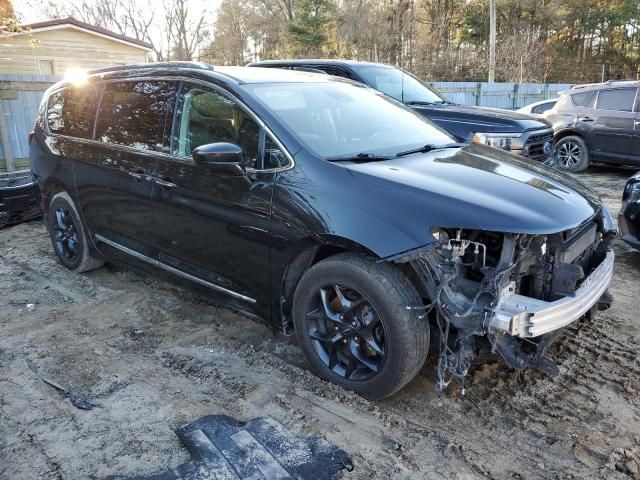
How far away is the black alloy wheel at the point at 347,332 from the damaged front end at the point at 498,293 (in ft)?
1.11

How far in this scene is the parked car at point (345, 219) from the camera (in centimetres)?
269

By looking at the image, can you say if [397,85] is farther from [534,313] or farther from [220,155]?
[534,313]

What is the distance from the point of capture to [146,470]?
2.55m

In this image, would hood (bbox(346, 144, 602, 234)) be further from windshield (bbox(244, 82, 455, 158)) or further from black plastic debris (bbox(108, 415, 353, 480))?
black plastic debris (bbox(108, 415, 353, 480))

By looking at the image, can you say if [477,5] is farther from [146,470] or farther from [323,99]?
[146,470]

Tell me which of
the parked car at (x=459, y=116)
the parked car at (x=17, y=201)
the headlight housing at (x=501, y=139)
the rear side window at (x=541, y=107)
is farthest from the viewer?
the rear side window at (x=541, y=107)

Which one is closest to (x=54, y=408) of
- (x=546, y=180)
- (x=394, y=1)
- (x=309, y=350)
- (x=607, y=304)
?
(x=309, y=350)

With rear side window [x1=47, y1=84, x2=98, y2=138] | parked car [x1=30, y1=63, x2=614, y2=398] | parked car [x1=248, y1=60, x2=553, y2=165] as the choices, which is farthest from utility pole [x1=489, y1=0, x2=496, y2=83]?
rear side window [x1=47, y1=84, x2=98, y2=138]

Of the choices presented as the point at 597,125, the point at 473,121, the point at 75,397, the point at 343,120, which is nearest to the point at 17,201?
the point at 75,397

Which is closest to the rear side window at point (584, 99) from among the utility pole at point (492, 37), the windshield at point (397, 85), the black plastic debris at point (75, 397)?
the windshield at point (397, 85)

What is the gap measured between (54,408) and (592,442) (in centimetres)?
295

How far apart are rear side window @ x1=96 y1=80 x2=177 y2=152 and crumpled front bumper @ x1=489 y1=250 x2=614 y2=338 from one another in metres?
2.59

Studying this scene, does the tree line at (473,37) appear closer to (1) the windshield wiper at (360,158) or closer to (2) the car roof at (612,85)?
(2) the car roof at (612,85)

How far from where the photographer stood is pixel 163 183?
12.6 ft
